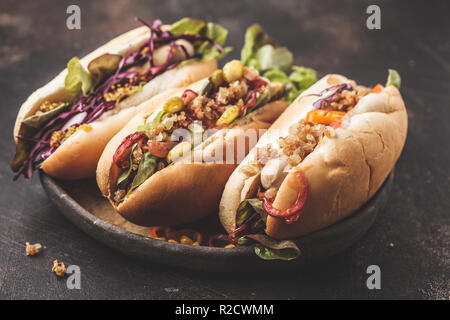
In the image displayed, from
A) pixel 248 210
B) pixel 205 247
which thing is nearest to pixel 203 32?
pixel 248 210

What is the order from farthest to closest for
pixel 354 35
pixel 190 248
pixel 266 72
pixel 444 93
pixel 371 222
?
pixel 354 35
pixel 444 93
pixel 266 72
pixel 371 222
pixel 190 248

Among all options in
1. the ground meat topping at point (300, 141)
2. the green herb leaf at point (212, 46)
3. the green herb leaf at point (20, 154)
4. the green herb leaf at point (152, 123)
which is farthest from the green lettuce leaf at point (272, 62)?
the green herb leaf at point (20, 154)

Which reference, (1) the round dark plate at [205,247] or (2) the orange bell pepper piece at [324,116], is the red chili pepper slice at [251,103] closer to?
(2) the orange bell pepper piece at [324,116]

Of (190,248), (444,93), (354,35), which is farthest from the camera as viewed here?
(354,35)

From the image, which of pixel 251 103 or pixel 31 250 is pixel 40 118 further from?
pixel 251 103

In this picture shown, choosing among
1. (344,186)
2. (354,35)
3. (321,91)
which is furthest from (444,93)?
(344,186)

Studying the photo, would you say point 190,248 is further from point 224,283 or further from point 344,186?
point 344,186

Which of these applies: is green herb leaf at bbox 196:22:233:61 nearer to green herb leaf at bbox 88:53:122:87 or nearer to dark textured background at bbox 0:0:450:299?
green herb leaf at bbox 88:53:122:87
